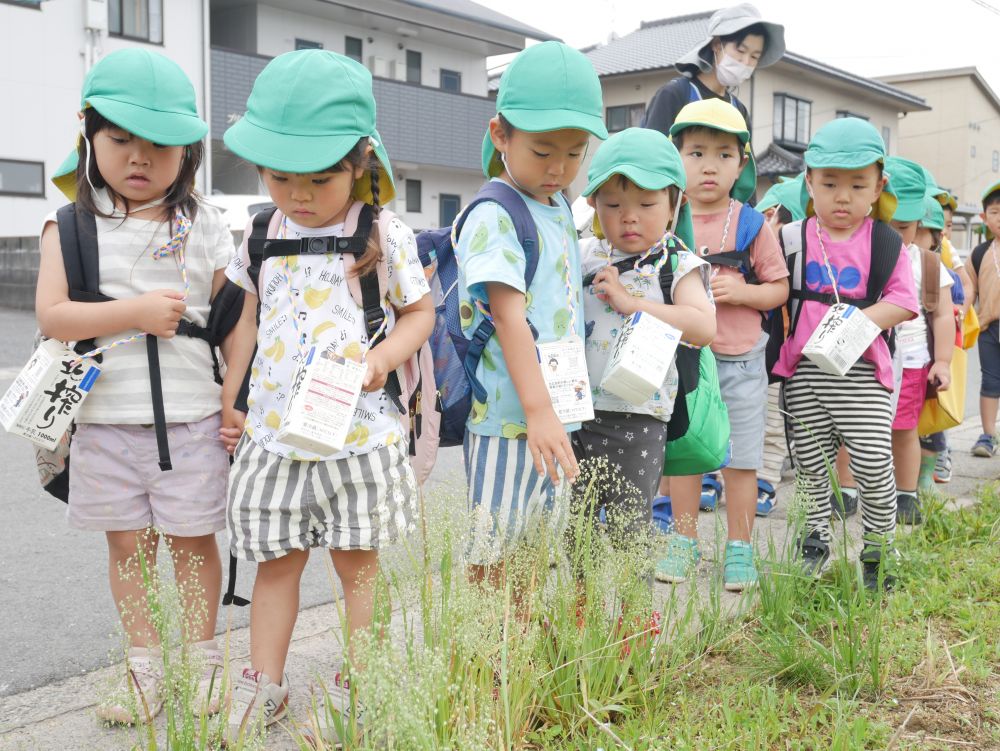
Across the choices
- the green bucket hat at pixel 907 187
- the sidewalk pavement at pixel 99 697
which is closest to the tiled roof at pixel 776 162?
the green bucket hat at pixel 907 187

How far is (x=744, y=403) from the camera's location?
140 inches

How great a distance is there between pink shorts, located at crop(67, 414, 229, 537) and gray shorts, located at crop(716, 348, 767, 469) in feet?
6.43

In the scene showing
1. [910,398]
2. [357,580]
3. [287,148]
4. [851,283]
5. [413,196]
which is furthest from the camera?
[413,196]

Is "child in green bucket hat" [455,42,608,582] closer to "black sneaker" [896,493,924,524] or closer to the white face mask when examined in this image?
the white face mask

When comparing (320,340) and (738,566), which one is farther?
(738,566)

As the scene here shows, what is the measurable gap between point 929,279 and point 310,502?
3.36m

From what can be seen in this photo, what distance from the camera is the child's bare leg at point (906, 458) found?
4258 mm

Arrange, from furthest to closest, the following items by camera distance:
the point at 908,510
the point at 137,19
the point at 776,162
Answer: the point at 776,162 < the point at 137,19 < the point at 908,510

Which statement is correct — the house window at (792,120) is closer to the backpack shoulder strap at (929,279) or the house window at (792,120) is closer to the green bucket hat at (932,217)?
Result: the green bucket hat at (932,217)

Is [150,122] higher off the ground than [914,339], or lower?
higher

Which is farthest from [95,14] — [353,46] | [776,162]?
[776,162]

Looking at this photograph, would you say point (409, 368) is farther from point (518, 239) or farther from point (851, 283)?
point (851, 283)

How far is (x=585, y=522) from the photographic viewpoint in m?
2.36

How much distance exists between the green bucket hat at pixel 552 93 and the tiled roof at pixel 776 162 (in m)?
22.8
